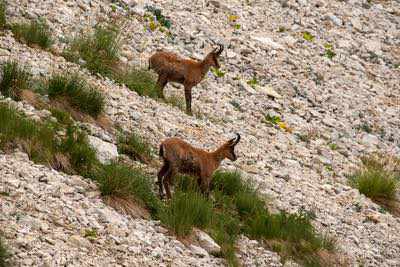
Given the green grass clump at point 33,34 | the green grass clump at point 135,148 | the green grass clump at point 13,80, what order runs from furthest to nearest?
the green grass clump at point 33,34, the green grass clump at point 135,148, the green grass clump at point 13,80

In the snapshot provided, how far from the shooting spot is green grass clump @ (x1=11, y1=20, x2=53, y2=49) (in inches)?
523

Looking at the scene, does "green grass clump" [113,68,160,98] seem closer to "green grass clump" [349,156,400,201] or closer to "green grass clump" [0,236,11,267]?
"green grass clump" [349,156,400,201]

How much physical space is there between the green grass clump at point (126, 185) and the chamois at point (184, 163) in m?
0.40

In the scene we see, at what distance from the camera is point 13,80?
11188 millimetres

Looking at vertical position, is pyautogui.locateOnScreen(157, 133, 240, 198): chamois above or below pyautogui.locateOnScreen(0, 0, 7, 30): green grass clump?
below

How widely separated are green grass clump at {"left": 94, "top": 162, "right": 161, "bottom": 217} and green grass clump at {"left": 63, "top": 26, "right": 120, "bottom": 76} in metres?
3.91

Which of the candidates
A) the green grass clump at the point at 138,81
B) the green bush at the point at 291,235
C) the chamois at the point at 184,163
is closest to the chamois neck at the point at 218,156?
the chamois at the point at 184,163

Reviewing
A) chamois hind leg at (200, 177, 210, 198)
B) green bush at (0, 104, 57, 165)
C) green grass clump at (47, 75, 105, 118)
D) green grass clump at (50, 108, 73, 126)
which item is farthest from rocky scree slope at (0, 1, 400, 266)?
green bush at (0, 104, 57, 165)

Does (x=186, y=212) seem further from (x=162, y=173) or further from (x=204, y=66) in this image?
(x=204, y=66)

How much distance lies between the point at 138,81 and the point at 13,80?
341cm

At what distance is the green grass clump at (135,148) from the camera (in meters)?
11.4

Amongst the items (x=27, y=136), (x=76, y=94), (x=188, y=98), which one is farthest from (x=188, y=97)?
(x=27, y=136)

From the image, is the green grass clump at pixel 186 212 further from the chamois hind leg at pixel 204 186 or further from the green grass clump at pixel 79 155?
the green grass clump at pixel 79 155

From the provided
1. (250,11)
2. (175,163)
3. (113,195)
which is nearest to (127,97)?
(175,163)
